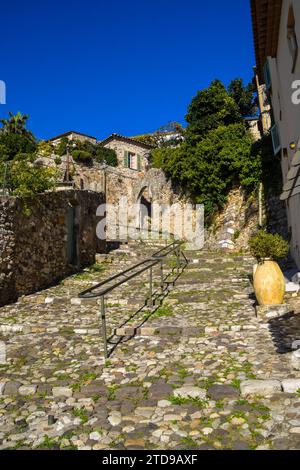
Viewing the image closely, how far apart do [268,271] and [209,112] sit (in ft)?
49.1

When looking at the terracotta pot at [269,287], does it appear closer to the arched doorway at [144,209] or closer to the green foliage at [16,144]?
the arched doorway at [144,209]

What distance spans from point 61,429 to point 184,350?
237 centimetres

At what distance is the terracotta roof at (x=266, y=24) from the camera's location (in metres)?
8.88

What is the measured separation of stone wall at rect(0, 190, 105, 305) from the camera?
340 inches

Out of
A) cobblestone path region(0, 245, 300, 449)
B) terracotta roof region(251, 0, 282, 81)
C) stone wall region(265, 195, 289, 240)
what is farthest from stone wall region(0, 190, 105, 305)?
terracotta roof region(251, 0, 282, 81)

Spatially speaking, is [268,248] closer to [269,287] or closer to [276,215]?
[269,287]

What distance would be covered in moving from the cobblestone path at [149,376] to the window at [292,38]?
5191 millimetres

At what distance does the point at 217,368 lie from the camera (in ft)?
14.7

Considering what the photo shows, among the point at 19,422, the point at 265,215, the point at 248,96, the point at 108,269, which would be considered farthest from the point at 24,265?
the point at 248,96

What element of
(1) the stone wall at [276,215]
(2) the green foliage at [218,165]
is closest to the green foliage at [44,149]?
(2) the green foliage at [218,165]

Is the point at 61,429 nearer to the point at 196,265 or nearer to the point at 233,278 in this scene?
the point at 233,278

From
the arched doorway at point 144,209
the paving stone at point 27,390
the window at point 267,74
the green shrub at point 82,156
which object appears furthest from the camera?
the green shrub at point 82,156

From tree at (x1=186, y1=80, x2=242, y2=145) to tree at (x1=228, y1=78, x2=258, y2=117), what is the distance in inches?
285

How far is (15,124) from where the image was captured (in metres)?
35.0
